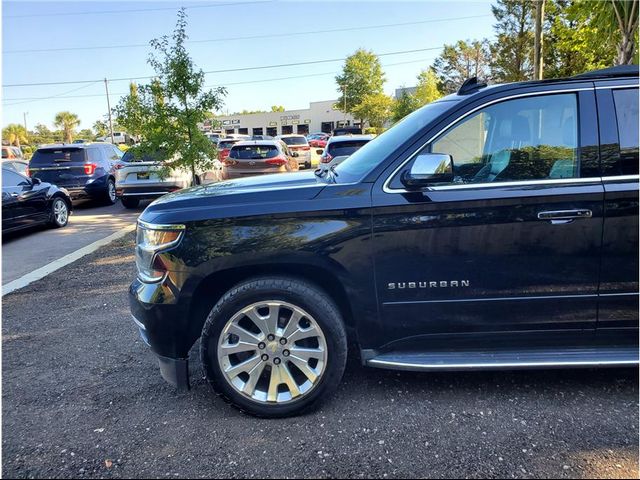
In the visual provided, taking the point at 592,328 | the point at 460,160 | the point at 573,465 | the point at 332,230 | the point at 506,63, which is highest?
the point at 506,63

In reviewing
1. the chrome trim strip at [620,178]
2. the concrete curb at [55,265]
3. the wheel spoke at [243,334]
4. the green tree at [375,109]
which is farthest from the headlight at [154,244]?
the green tree at [375,109]

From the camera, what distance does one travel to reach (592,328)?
119 inches

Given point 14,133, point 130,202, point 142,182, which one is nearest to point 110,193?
point 130,202

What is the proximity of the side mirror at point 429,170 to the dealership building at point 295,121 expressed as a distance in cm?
7088

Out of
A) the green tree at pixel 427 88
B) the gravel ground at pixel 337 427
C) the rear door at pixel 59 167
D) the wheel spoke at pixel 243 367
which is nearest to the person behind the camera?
the gravel ground at pixel 337 427

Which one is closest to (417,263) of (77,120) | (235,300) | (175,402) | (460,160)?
(460,160)

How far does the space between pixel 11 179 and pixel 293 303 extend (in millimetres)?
8748

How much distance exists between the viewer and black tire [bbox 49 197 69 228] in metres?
10.0

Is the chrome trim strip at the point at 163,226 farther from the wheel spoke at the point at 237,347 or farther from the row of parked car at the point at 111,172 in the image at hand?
the row of parked car at the point at 111,172

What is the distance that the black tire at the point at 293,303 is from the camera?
2.92m

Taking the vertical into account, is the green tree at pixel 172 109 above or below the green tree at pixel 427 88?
Result: below

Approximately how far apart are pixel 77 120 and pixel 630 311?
106 meters

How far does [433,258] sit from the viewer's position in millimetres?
2943

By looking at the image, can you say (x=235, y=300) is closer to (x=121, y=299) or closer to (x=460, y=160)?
(x=460, y=160)
